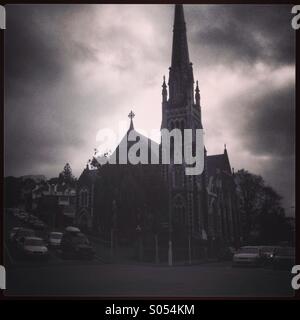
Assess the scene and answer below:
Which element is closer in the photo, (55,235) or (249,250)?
(55,235)

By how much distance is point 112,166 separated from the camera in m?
13.7

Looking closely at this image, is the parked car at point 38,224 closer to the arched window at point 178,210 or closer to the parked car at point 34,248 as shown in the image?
the parked car at point 34,248

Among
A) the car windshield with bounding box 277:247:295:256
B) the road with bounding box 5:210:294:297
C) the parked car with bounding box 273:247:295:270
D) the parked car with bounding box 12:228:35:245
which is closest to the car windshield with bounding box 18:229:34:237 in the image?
the parked car with bounding box 12:228:35:245

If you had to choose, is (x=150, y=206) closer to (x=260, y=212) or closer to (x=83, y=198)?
(x=83, y=198)

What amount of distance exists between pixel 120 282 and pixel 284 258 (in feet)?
14.4

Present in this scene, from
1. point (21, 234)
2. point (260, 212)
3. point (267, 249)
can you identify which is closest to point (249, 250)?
point (267, 249)

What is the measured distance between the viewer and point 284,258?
420 inches

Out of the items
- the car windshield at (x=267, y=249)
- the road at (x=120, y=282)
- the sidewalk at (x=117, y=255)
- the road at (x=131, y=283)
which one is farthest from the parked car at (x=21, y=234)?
the car windshield at (x=267, y=249)

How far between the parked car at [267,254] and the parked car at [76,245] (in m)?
5.18

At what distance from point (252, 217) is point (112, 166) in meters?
6.31

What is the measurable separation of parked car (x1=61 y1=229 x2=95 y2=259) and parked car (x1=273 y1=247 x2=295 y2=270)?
5.32 m

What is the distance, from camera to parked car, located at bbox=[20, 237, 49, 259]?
1074 centimetres
